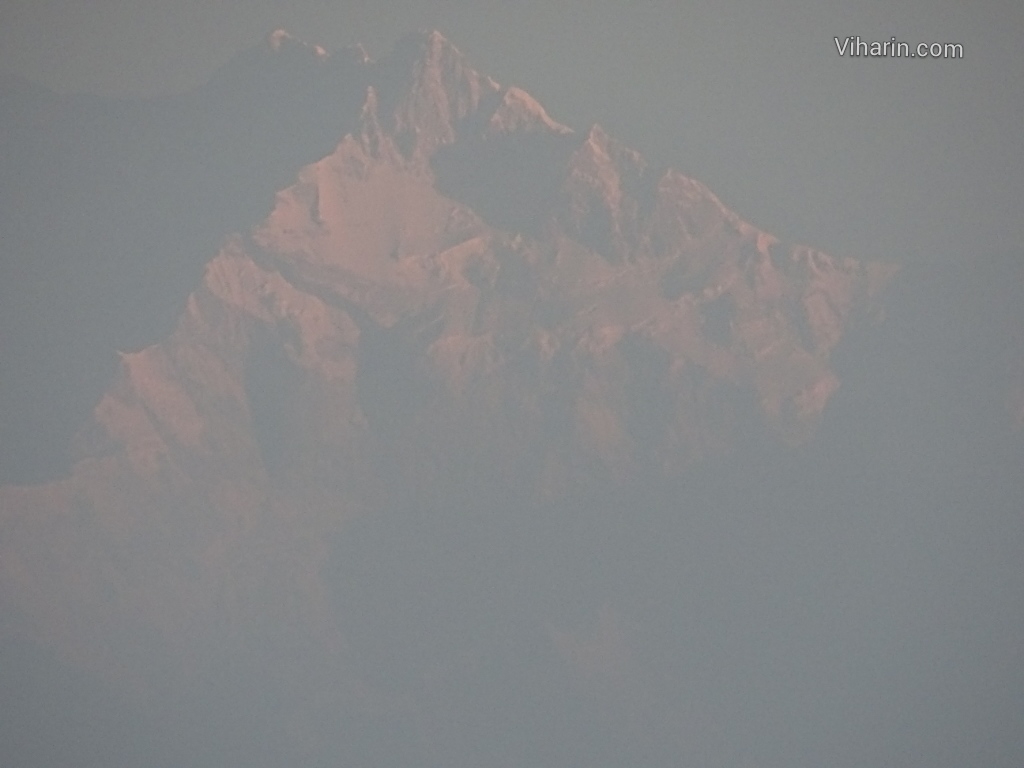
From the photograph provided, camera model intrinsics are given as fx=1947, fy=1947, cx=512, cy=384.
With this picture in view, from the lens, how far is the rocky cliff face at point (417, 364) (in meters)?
133

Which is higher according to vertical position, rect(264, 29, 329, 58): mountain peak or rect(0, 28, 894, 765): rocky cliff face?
rect(264, 29, 329, 58): mountain peak

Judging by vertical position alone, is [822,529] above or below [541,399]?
below

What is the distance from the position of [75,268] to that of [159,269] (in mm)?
6706

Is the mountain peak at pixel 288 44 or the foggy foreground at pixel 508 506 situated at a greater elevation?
the mountain peak at pixel 288 44

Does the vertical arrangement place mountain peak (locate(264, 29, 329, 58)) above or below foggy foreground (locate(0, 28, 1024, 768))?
above

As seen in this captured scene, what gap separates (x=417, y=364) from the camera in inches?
5571

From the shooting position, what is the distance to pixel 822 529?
137 metres

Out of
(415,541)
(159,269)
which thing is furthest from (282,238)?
(415,541)

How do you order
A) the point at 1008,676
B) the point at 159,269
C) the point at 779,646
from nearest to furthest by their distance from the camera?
the point at 1008,676
the point at 779,646
the point at 159,269

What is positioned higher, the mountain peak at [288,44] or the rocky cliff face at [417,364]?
the mountain peak at [288,44]

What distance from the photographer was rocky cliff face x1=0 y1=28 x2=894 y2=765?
13325 centimetres

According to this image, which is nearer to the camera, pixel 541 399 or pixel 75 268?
pixel 541 399

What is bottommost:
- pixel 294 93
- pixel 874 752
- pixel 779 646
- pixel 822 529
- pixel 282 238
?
pixel 874 752

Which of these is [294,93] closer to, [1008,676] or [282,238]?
[282,238]
